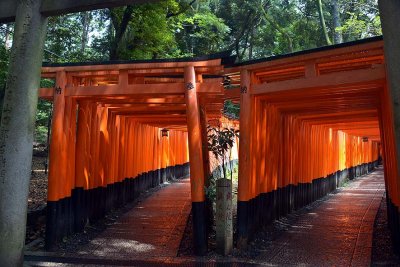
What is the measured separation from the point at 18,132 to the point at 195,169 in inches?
117

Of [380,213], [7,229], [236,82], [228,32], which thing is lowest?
[380,213]

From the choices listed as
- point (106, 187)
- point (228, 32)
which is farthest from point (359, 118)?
point (228, 32)

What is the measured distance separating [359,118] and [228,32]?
11360mm

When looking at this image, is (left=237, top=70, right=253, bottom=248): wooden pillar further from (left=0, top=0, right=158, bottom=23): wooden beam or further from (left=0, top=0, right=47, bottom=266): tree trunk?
(left=0, top=0, right=47, bottom=266): tree trunk

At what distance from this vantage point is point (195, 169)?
653 cm

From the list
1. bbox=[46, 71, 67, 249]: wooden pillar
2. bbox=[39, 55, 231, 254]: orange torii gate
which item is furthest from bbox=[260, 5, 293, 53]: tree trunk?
bbox=[46, 71, 67, 249]: wooden pillar

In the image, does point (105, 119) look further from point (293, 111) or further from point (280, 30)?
point (280, 30)

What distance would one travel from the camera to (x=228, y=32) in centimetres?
2103

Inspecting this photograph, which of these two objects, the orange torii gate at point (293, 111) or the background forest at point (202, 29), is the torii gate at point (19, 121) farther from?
the background forest at point (202, 29)

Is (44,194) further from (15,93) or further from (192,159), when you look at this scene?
(15,93)

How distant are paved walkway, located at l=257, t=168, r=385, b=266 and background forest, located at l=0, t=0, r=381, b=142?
7.46 meters

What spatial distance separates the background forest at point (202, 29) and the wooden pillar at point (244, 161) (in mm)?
6433

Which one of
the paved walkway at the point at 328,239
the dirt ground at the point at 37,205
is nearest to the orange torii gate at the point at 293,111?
the paved walkway at the point at 328,239

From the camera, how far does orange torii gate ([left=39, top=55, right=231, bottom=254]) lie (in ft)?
21.9
